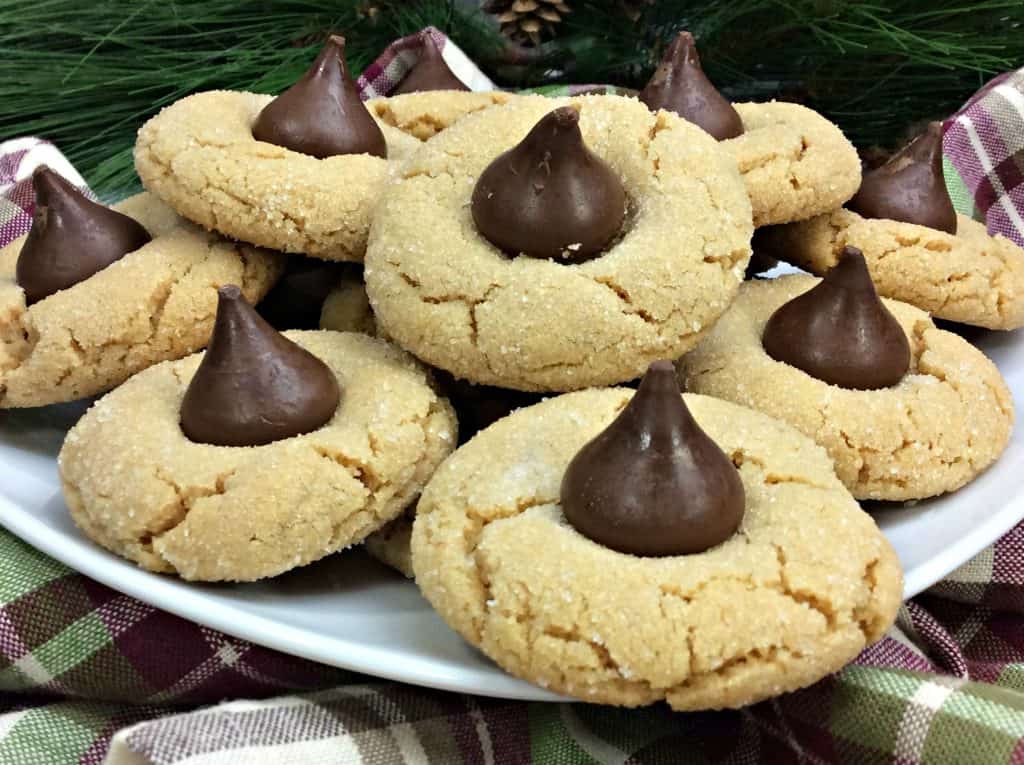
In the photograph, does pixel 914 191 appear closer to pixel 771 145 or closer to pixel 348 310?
pixel 771 145

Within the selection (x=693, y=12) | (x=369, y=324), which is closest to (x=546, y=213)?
(x=369, y=324)

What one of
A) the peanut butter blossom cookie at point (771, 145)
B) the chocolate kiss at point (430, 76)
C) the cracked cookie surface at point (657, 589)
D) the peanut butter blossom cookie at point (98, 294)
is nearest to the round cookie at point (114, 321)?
the peanut butter blossom cookie at point (98, 294)

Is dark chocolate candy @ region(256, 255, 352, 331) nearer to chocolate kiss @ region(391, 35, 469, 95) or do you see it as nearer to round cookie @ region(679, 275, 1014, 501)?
chocolate kiss @ region(391, 35, 469, 95)

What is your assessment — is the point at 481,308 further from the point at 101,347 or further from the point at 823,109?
the point at 823,109

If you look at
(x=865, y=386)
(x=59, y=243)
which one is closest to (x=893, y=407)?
(x=865, y=386)

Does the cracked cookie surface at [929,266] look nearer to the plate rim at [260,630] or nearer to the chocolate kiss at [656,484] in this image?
the chocolate kiss at [656,484]

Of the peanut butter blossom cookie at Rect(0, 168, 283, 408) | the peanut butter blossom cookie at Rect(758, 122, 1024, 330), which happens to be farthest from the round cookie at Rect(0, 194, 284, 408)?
the peanut butter blossom cookie at Rect(758, 122, 1024, 330)
